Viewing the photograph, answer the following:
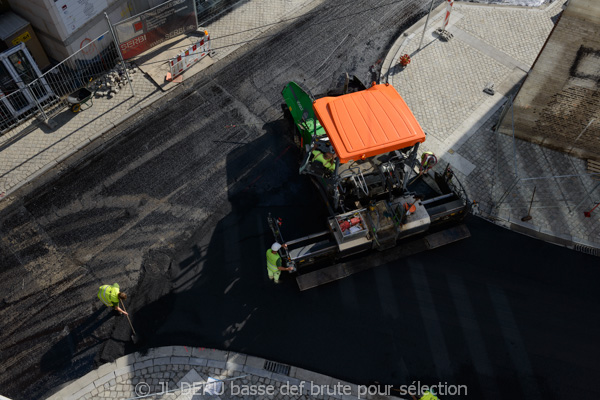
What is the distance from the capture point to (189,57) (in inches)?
679

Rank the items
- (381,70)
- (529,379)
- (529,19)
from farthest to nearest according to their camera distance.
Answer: (529,19) < (381,70) < (529,379)

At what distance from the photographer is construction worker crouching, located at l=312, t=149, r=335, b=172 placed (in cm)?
1254

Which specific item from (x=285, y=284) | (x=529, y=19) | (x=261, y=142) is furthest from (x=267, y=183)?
(x=529, y=19)

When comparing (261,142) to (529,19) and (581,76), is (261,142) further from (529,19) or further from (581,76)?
(529,19)

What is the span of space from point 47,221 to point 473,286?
1214cm

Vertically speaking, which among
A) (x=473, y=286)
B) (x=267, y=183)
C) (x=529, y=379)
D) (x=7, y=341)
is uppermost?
(x=267, y=183)

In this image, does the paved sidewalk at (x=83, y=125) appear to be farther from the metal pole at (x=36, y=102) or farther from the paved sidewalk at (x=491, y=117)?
the paved sidewalk at (x=491, y=117)

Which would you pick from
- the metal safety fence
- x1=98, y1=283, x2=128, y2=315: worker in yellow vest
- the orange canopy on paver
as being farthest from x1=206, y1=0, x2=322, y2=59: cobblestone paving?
x1=98, y1=283, x2=128, y2=315: worker in yellow vest

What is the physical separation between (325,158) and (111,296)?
639 centimetres

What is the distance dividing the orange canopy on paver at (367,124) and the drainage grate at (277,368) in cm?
521

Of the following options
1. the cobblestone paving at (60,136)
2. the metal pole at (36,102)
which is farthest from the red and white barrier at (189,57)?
the metal pole at (36,102)

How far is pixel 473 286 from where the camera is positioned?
1302 cm

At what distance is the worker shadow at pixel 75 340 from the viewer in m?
11.6

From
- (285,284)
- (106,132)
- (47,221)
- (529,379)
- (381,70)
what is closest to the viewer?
(529,379)
